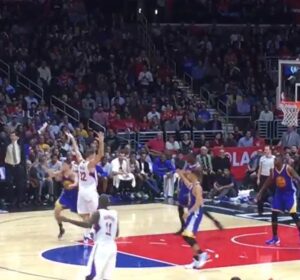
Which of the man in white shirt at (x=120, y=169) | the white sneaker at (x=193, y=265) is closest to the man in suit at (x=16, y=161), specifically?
the man in white shirt at (x=120, y=169)

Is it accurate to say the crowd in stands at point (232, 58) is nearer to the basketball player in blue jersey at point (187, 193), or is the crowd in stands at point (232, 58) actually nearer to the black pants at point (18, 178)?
the black pants at point (18, 178)

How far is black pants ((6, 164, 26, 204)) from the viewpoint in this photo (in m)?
20.5

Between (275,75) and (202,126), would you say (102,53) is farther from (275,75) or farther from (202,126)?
(275,75)

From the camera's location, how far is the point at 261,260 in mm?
15016

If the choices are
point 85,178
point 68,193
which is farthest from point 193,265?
point 68,193

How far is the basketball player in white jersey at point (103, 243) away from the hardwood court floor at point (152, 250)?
Answer: 7.59ft

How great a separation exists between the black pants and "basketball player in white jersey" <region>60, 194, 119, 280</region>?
9406 mm

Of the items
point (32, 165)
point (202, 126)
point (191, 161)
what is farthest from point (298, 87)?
point (191, 161)

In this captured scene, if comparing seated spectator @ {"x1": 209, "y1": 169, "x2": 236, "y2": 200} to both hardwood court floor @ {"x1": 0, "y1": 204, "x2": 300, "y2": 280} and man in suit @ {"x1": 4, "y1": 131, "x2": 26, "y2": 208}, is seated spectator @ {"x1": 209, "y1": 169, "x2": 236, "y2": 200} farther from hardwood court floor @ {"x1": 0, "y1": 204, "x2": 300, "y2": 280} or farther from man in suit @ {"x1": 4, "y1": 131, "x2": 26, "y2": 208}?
man in suit @ {"x1": 4, "y1": 131, "x2": 26, "y2": 208}

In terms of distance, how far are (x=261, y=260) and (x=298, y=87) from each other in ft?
29.7

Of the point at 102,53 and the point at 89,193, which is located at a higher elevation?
the point at 102,53

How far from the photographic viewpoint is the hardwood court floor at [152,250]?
547 inches

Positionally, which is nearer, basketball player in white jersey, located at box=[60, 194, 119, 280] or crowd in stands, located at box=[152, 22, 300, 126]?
basketball player in white jersey, located at box=[60, 194, 119, 280]

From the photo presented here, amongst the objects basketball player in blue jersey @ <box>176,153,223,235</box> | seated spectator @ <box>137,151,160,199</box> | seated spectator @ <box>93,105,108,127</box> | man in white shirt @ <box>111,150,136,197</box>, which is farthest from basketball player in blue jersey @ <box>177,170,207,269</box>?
seated spectator @ <box>93,105,108,127</box>
